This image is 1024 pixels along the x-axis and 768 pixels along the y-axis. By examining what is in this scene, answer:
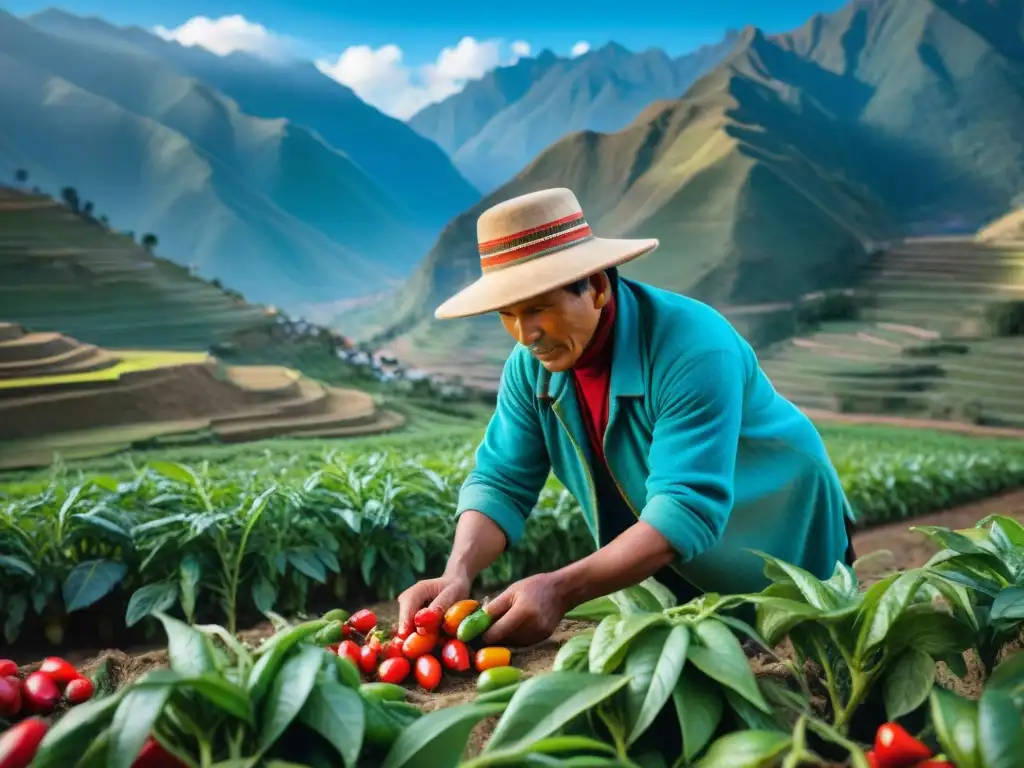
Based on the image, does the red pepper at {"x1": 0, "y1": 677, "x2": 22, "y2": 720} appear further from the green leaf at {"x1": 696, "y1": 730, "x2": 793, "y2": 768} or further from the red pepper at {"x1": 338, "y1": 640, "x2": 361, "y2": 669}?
the green leaf at {"x1": 696, "y1": 730, "x2": 793, "y2": 768}

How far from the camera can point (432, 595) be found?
1482 mm

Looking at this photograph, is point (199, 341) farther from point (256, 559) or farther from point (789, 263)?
point (789, 263)

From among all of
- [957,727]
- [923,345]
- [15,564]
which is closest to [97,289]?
[15,564]

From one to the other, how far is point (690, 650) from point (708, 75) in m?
7.31

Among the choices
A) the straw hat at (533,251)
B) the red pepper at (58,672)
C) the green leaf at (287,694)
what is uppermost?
the straw hat at (533,251)

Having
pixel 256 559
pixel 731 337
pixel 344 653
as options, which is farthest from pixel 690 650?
pixel 256 559

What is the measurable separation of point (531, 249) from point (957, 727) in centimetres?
91

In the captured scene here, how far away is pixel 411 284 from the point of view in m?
7.55

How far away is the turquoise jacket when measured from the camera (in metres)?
1.44

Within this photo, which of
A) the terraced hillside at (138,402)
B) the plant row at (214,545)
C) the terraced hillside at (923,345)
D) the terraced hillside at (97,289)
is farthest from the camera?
the terraced hillside at (923,345)

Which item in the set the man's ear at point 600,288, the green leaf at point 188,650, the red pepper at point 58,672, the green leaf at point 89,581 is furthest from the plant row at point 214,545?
the green leaf at point 188,650

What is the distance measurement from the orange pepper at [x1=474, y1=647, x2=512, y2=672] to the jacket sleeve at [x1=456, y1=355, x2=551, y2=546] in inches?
17.5

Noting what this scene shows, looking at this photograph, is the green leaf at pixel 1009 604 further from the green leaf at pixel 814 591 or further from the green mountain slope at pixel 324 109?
the green mountain slope at pixel 324 109

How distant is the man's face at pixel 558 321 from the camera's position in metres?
1.45
